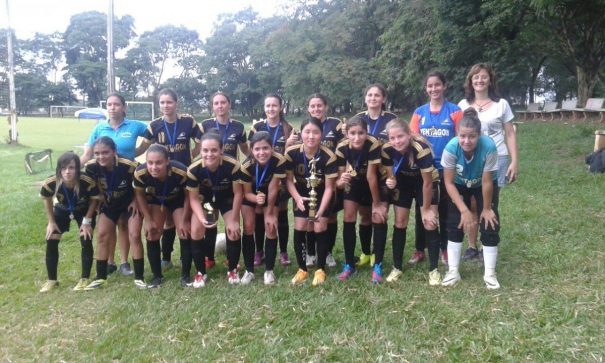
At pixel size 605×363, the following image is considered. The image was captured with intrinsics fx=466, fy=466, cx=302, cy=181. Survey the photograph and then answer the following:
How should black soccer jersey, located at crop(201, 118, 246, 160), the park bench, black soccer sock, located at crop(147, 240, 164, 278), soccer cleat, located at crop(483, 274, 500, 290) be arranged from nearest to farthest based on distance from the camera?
soccer cleat, located at crop(483, 274, 500, 290)
black soccer sock, located at crop(147, 240, 164, 278)
black soccer jersey, located at crop(201, 118, 246, 160)
the park bench

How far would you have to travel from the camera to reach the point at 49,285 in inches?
175

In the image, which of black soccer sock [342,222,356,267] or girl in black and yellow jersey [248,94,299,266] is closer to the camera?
black soccer sock [342,222,356,267]

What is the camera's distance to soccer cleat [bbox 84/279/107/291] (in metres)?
4.39

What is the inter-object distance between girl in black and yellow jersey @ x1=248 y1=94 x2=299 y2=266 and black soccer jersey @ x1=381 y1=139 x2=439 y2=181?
1012 millimetres

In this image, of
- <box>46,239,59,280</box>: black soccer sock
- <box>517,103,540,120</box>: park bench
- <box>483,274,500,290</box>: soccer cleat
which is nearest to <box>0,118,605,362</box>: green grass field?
<box>483,274,500,290</box>: soccer cleat

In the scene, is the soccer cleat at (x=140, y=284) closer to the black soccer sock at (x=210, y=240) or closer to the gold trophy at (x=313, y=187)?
the black soccer sock at (x=210, y=240)

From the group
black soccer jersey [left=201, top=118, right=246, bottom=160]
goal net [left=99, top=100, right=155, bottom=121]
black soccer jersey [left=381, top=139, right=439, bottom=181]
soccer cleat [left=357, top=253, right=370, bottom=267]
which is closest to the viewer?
black soccer jersey [left=381, top=139, right=439, bottom=181]

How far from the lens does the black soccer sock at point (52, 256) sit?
4434mm

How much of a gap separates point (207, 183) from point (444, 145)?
2241 millimetres

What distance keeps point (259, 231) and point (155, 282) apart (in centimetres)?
112

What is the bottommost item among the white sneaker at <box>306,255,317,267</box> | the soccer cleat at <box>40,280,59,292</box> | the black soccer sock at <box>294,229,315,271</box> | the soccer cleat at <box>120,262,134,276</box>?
the soccer cleat at <box>40,280,59,292</box>

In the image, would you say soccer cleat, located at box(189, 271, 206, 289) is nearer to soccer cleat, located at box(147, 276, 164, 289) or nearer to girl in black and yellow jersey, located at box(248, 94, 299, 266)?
soccer cleat, located at box(147, 276, 164, 289)

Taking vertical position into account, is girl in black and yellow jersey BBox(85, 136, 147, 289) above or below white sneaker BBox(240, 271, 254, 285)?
above

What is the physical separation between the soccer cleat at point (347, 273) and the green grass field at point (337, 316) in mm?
79
